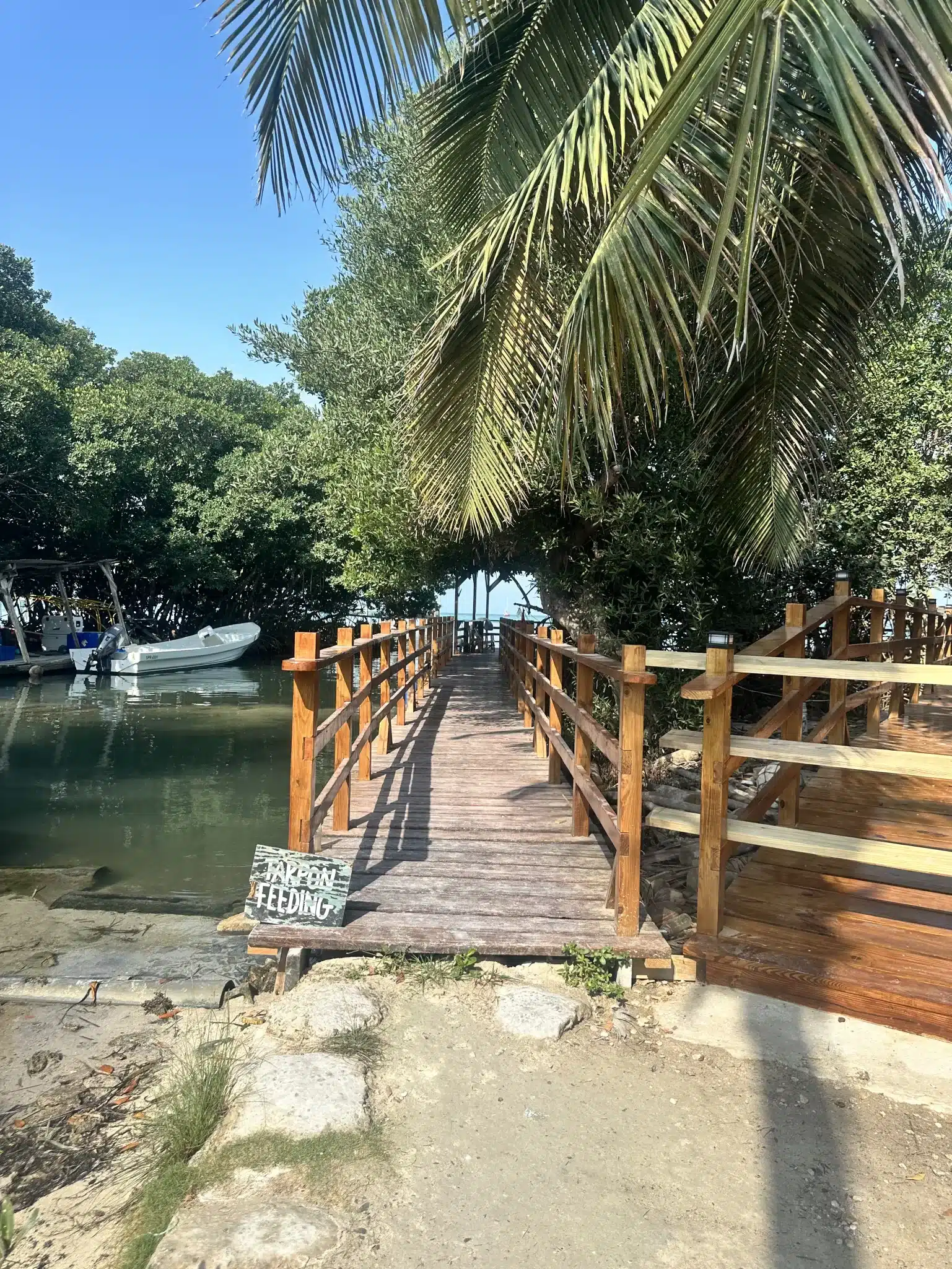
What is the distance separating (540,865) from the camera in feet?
15.9

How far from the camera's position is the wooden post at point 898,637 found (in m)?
7.60

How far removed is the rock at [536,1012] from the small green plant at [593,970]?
0.38 feet

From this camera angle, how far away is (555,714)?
638 cm

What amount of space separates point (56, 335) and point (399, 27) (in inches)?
1575

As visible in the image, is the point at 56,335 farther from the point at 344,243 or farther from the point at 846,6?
the point at 846,6

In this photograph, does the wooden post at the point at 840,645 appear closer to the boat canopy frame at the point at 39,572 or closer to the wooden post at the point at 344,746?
the wooden post at the point at 344,746

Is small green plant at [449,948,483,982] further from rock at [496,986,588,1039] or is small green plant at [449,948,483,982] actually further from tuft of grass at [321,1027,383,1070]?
tuft of grass at [321,1027,383,1070]

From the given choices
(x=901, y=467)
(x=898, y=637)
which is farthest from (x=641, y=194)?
(x=901, y=467)

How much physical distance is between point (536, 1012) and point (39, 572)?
26.1 metres

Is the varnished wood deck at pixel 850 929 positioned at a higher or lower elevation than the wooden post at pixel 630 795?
lower

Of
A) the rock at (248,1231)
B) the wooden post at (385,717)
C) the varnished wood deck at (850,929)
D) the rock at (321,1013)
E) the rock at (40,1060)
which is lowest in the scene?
the rock at (40,1060)

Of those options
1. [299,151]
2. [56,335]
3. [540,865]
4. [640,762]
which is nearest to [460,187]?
[299,151]

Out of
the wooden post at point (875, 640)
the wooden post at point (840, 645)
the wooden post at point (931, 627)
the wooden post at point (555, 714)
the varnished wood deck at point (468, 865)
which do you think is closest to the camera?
the varnished wood deck at point (468, 865)

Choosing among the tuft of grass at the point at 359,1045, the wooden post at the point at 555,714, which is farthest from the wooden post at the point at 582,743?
the tuft of grass at the point at 359,1045
